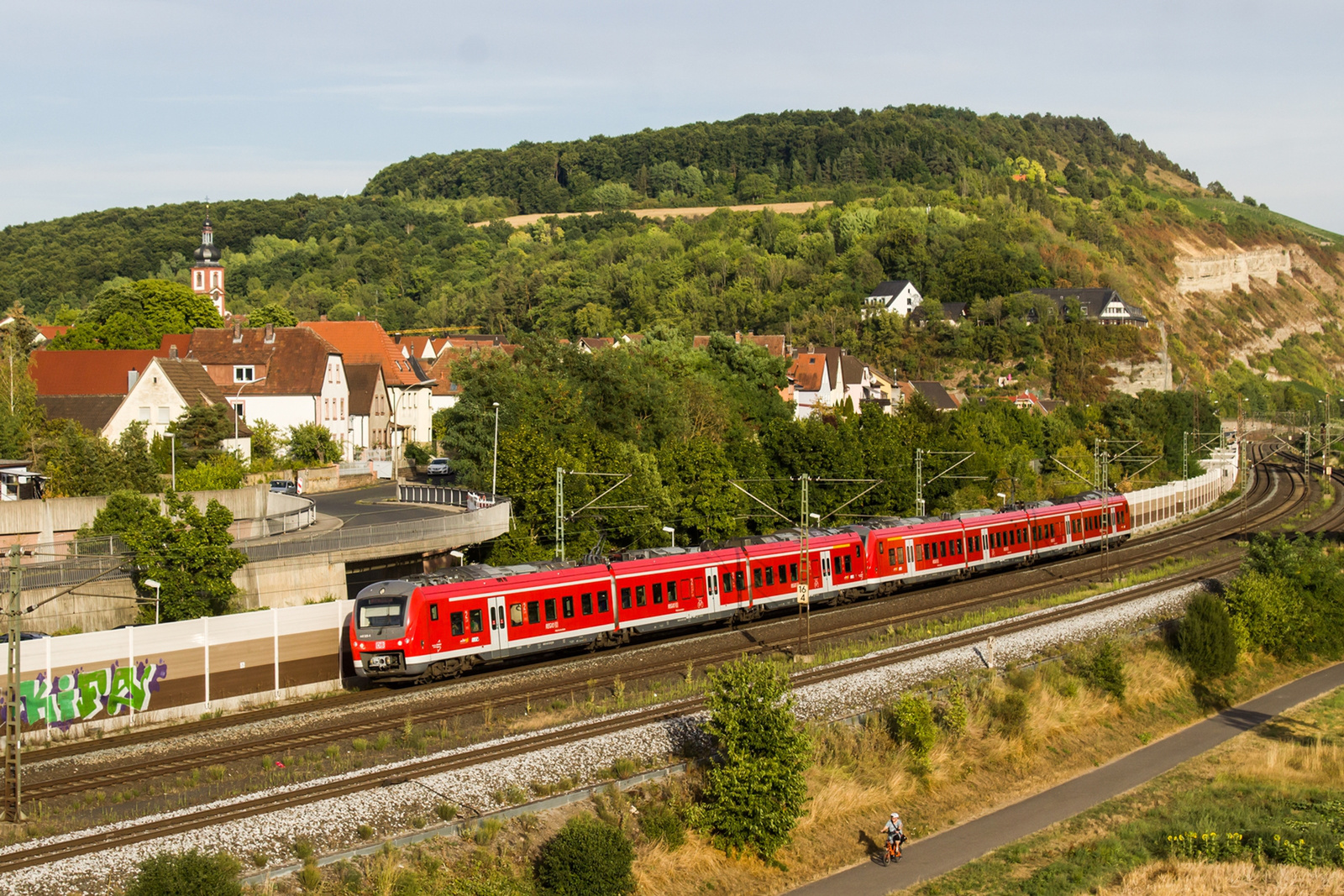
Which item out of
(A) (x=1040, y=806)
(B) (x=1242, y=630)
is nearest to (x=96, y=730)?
(A) (x=1040, y=806)

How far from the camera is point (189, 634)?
30000 millimetres

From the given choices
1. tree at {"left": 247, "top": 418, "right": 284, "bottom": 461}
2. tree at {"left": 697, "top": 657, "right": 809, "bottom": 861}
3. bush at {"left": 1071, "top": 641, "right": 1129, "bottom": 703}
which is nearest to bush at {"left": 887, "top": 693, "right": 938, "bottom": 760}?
tree at {"left": 697, "top": 657, "right": 809, "bottom": 861}

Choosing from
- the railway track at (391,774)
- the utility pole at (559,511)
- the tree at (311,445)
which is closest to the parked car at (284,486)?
the tree at (311,445)

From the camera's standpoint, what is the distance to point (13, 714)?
916 inches

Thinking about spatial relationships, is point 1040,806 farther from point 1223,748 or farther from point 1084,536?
point 1084,536

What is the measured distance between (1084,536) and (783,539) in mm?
24526

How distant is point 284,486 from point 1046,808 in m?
44.7

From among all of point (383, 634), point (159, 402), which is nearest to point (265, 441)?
point (159, 402)

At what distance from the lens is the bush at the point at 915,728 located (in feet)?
95.5

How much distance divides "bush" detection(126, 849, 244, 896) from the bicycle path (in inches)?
415

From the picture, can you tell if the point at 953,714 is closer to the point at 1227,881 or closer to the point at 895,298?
the point at 1227,881

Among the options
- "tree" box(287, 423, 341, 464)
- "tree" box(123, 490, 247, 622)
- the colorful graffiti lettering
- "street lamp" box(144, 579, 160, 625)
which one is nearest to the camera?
the colorful graffiti lettering

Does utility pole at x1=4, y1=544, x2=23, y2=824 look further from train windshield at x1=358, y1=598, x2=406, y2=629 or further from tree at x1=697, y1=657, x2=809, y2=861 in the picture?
tree at x1=697, y1=657, x2=809, y2=861

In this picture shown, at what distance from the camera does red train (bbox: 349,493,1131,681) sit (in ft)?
103
